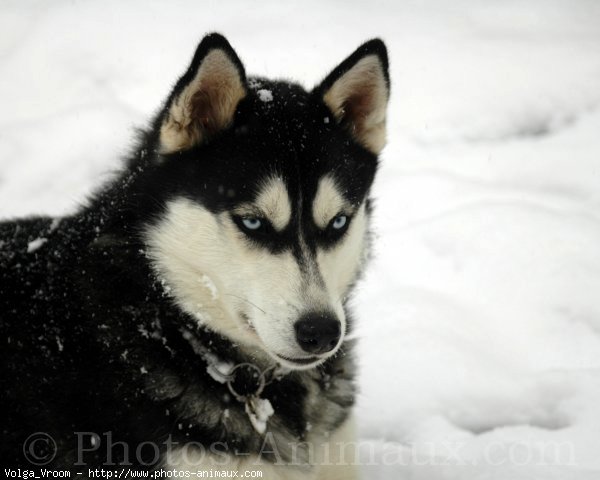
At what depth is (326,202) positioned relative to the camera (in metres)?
3.03

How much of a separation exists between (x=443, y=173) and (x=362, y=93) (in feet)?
10.4

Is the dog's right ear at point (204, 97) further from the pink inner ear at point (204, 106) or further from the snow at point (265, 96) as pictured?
the snow at point (265, 96)

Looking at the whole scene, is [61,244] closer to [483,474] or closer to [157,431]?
[157,431]

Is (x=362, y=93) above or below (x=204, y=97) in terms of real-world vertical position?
below

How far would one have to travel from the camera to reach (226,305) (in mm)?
2994

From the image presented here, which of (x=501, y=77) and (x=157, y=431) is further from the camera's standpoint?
(x=501, y=77)

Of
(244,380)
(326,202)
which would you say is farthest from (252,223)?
(244,380)

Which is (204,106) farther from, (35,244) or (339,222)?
(35,244)

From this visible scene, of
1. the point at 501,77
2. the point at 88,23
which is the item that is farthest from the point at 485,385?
the point at 88,23

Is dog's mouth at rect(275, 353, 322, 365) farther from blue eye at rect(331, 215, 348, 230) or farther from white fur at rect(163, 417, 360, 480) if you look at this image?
blue eye at rect(331, 215, 348, 230)

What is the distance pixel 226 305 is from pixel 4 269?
1.07 m

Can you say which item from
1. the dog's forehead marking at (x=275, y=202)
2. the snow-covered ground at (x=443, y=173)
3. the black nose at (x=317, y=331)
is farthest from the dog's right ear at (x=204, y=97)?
the snow-covered ground at (x=443, y=173)

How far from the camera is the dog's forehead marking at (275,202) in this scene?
9.65ft

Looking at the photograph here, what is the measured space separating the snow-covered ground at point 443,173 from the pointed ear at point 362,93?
4.73ft
